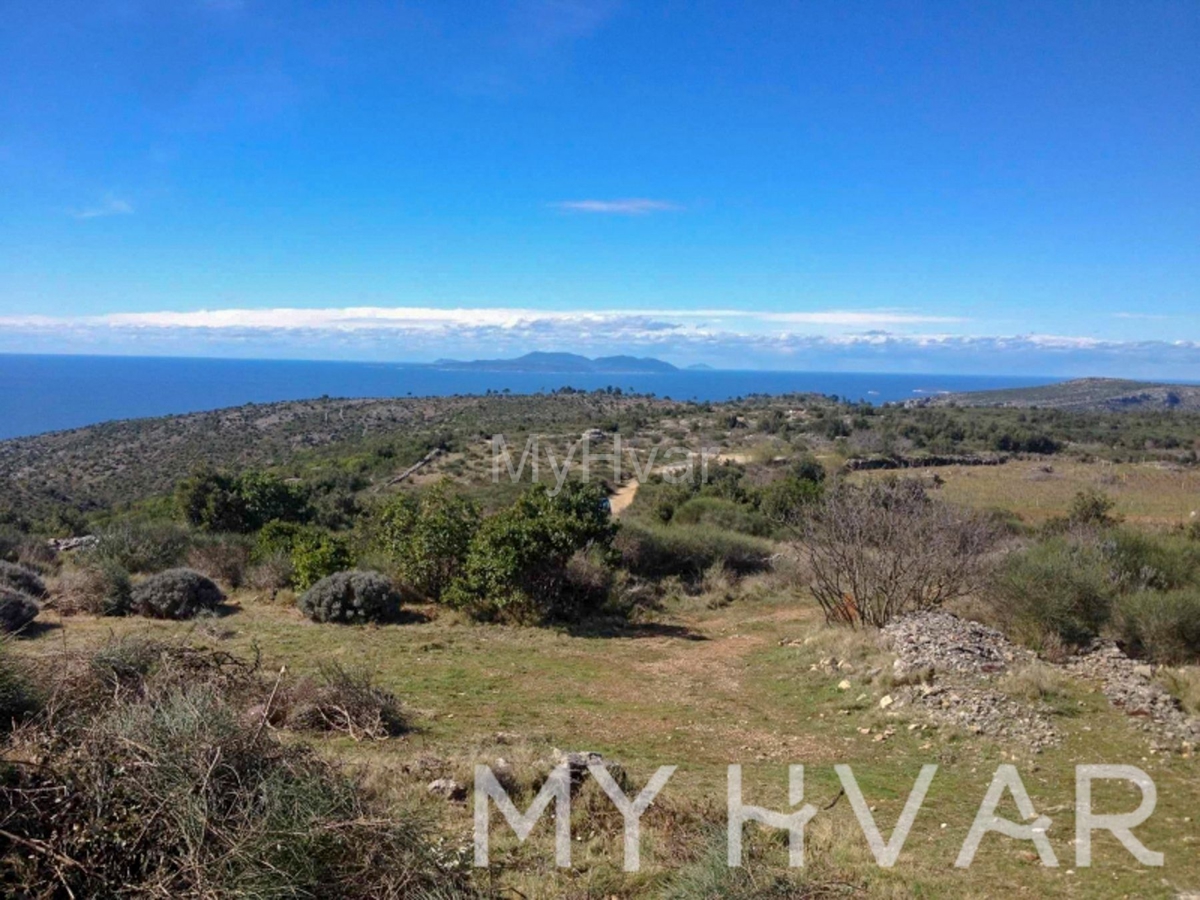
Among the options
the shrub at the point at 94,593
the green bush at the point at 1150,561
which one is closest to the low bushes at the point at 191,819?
the shrub at the point at 94,593

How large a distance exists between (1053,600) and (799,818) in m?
7.33

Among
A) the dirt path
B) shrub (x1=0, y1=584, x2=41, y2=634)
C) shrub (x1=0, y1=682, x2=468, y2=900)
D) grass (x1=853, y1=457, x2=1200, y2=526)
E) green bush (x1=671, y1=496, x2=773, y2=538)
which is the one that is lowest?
the dirt path

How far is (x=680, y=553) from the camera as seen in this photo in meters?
17.8

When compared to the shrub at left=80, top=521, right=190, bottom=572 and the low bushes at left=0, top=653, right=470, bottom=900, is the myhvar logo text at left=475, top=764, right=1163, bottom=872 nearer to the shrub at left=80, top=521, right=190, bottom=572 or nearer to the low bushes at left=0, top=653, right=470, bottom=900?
the low bushes at left=0, top=653, right=470, bottom=900

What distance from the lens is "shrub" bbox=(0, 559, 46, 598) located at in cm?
1190

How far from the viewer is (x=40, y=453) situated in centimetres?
4606

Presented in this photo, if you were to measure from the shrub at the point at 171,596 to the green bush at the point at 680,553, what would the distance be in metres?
8.37

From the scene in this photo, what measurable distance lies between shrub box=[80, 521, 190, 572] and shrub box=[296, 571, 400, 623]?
15.3 ft

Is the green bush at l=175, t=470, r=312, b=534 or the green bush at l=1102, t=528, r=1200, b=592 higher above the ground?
the green bush at l=1102, t=528, r=1200, b=592

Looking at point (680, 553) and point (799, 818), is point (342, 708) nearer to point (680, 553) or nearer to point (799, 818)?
point (799, 818)

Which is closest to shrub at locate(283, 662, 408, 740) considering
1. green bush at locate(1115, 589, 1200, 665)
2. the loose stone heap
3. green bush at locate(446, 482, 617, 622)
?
green bush at locate(446, 482, 617, 622)

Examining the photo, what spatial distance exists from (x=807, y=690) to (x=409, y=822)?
22.9ft

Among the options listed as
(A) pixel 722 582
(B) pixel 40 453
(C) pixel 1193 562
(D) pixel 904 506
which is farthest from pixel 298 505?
(B) pixel 40 453

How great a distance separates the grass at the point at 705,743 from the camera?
470cm
